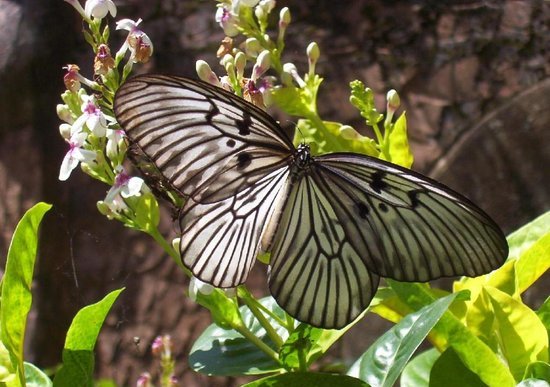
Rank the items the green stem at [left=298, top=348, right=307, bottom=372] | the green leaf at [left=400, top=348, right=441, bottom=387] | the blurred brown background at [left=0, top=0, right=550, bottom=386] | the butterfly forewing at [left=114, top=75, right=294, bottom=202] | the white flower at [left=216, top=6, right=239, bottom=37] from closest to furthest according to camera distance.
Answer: the butterfly forewing at [left=114, top=75, right=294, bottom=202]
the green stem at [left=298, top=348, right=307, bottom=372]
the white flower at [left=216, top=6, right=239, bottom=37]
the green leaf at [left=400, top=348, right=441, bottom=387]
the blurred brown background at [left=0, top=0, right=550, bottom=386]

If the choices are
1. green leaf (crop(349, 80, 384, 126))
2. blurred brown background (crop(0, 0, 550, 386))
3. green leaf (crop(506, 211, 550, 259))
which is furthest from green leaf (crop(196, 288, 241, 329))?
blurred brown background (crop(0, 0, 550, 386))

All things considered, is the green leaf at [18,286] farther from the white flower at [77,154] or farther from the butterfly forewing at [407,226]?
the butterfly forewing at [407,226]

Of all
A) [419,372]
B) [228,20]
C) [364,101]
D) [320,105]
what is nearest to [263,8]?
[228,20]

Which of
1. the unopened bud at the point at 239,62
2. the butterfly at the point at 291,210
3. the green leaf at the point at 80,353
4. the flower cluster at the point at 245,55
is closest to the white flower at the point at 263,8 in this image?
the flower cluster at the point at 245,55

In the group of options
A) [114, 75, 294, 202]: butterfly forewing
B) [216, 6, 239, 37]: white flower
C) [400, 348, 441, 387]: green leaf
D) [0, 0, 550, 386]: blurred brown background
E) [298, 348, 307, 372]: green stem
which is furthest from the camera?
[0, 0, 550, 386]: blurred brown background

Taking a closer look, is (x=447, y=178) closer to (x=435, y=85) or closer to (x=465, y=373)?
(x=435, y=85)

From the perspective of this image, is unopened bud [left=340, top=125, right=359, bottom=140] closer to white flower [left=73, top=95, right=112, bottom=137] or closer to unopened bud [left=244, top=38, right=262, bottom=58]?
unopened bud [left=244, top=38, right=262, bottom=58]

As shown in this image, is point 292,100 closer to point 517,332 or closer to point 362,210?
point 362,210

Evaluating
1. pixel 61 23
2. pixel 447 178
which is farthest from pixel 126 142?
pixel 61 23
